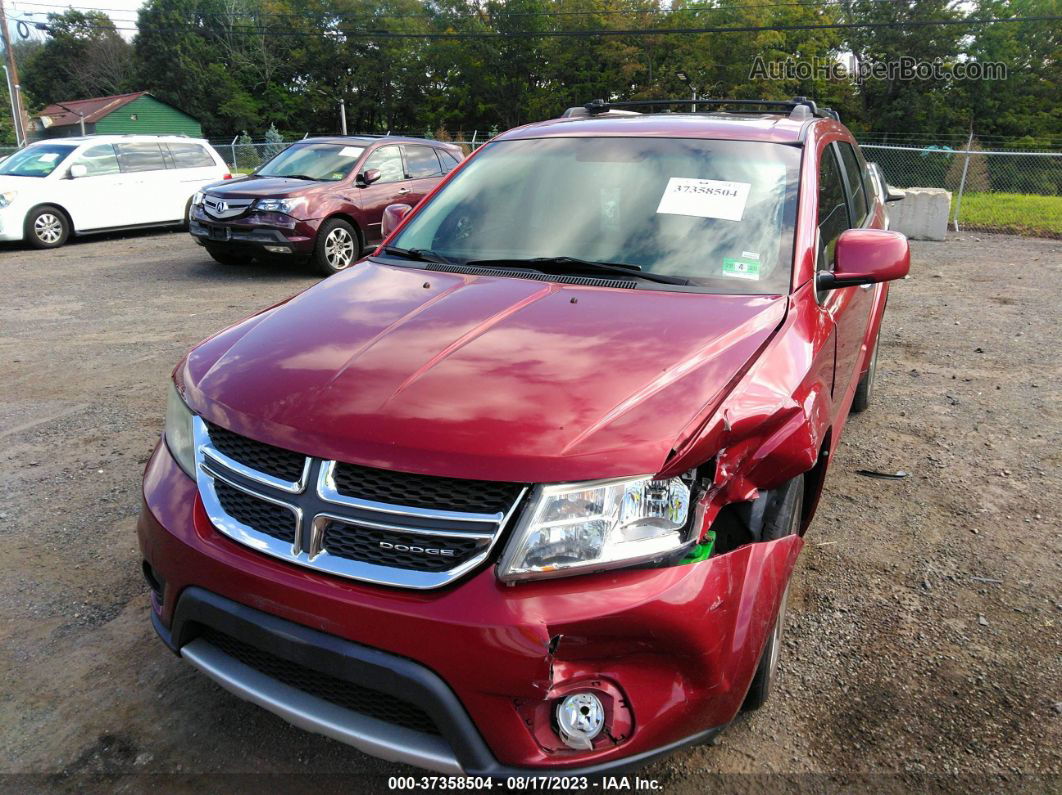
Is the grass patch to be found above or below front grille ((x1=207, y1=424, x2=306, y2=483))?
below

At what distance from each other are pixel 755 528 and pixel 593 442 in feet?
1.72

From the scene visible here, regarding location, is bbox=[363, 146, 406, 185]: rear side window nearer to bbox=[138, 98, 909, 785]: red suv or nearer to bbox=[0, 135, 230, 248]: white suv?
bbox=[0, 135, 230, 248]: white suv

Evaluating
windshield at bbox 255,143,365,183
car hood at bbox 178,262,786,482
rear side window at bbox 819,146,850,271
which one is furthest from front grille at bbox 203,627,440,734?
windshield at bbox 255,143,365,183

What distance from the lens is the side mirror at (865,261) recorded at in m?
2.84

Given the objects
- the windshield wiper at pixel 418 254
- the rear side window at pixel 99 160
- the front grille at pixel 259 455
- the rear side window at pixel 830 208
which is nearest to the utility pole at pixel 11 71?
the rear side window at pixel 99 160

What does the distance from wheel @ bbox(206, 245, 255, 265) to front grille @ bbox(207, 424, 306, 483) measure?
8611 millimetres

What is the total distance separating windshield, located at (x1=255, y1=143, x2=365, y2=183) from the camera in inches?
413

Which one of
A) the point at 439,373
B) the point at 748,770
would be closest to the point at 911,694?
the point at 748,770

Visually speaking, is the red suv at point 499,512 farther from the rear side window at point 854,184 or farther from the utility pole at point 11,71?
the utility pole at point 11,71

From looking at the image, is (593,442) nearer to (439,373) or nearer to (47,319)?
(439,373)

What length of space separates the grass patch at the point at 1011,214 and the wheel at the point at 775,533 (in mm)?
15117

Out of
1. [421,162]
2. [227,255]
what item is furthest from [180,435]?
[421,162]

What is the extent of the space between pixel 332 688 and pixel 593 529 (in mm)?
752

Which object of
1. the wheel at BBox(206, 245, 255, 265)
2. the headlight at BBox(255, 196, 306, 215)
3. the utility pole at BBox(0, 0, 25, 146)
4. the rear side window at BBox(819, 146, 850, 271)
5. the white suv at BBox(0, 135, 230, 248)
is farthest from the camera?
the utility pole at BBox(0, 0, 25, 146)
